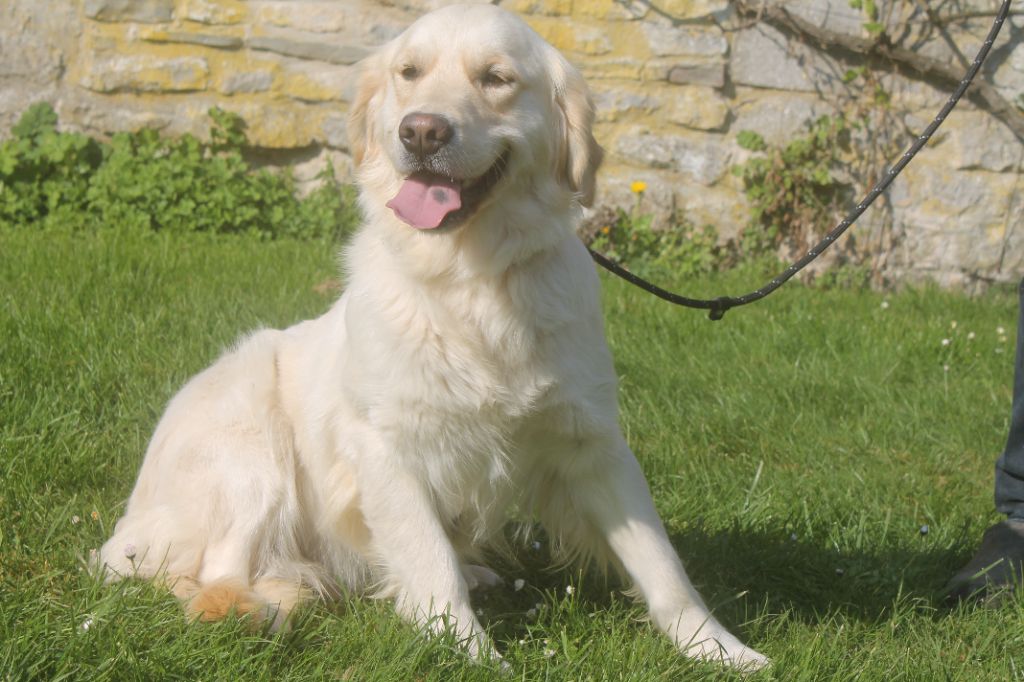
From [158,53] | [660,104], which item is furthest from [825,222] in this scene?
[158,53]

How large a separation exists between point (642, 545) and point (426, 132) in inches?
45.3

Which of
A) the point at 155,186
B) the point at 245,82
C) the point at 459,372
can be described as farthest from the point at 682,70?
the point at 459,372

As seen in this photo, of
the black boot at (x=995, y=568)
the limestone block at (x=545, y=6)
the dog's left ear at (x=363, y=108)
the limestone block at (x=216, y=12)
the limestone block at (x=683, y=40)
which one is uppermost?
the dog's left ear at (x=363, y=108)

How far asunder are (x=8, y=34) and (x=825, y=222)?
503 cm

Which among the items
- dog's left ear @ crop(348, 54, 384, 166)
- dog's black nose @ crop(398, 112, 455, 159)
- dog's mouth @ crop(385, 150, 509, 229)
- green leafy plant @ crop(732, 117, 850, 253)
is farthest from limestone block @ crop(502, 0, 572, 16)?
dog's black nose @ crop(398, 112, 455, 159)

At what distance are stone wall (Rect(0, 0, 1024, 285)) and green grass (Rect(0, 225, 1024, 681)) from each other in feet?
3.14

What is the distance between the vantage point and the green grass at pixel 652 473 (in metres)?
2.53

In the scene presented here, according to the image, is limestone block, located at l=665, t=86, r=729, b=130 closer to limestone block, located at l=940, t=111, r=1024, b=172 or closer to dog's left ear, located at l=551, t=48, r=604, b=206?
limestone block, located at l=940, t=111, r=1024, b=172

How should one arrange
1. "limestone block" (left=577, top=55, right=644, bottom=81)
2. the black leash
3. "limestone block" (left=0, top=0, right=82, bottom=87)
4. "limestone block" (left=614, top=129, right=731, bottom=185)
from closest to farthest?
the black leash
"limestone block" (left=0, top=0, right=82, bottom=87)
"limestone block" (left=577, top=55, right=644, bottom=81)
"limestone block" (left=614, top=129, right=731, bottom=185)

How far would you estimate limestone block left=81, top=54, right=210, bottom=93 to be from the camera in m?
6.58

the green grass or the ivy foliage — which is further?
the ivy foliage

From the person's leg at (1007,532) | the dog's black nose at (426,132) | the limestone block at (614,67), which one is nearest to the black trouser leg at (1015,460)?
the person's leg at (1007,532)

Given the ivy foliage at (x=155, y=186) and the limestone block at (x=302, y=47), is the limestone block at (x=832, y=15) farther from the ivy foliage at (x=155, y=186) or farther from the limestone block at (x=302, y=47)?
the ivy foliage at (x=155, y=186)

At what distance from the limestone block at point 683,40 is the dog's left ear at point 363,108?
3935mm
